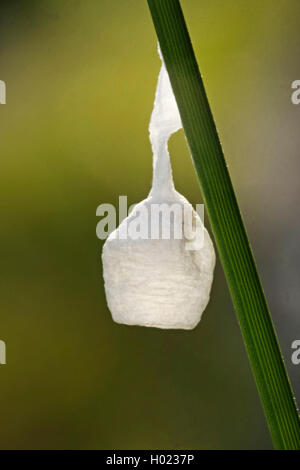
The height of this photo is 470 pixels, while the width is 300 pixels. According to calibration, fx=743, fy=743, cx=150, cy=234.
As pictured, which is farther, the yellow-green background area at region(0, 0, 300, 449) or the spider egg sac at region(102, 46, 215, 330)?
the yellow-green background area at region(0, 0, 300, 449)

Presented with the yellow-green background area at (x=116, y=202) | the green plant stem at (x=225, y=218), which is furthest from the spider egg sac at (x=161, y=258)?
the yellow-green background area at (x=116, y=202)

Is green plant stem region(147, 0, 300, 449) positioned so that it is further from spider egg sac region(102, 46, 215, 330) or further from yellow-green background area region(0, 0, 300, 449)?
yellow-green background area region(0, 0, 300, 449)

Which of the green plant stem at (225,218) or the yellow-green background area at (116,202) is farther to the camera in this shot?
the yellow-green background area at (116,202)

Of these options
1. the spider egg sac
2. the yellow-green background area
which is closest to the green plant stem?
the spider egg sac

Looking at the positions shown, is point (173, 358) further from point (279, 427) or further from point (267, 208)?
point (279, 427)

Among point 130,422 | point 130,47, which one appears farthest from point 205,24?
point 130,422

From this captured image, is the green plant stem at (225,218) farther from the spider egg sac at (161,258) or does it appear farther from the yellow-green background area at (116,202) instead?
the yellow-green background area at (116,202)
